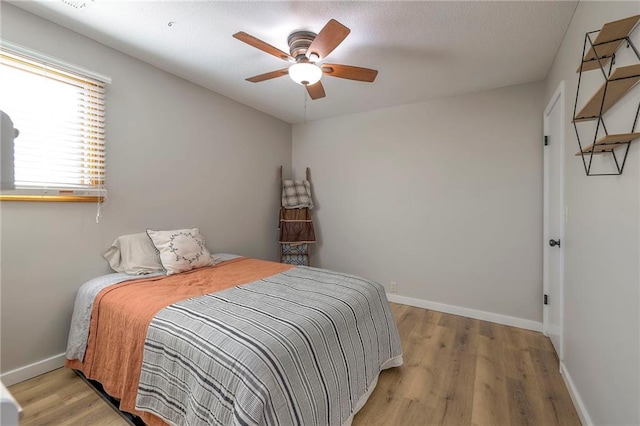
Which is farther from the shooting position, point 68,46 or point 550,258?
point 550,258

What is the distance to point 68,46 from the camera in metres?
2.02

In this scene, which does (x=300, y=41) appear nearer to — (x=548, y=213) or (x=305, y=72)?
(x=305, y=72)

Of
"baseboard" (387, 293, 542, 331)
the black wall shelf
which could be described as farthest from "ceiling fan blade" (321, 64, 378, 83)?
"baseboard" (387, 293, 542, 331)

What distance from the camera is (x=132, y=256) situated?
2254 millimetres

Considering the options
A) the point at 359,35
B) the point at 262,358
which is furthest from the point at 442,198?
the point at 262,358

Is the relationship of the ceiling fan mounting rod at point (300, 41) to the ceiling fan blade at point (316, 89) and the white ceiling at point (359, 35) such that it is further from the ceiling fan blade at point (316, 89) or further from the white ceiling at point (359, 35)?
the ceiling fan blade at point (316, 89)

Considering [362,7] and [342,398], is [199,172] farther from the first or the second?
[342,398]

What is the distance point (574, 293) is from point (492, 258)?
1161 millimetres

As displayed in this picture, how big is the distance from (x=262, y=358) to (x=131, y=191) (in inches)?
78.1

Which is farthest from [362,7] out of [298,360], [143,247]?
[143,247]

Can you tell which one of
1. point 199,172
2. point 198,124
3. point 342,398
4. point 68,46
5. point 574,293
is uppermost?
point 68,46

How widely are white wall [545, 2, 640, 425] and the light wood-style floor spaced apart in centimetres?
22

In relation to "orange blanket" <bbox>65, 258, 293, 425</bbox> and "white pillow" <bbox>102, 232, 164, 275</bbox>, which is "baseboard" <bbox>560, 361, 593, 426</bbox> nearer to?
"orange blanket" <bbox>65, 258, 293, 425</bbox>

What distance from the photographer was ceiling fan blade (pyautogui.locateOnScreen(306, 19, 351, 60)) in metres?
1.53
